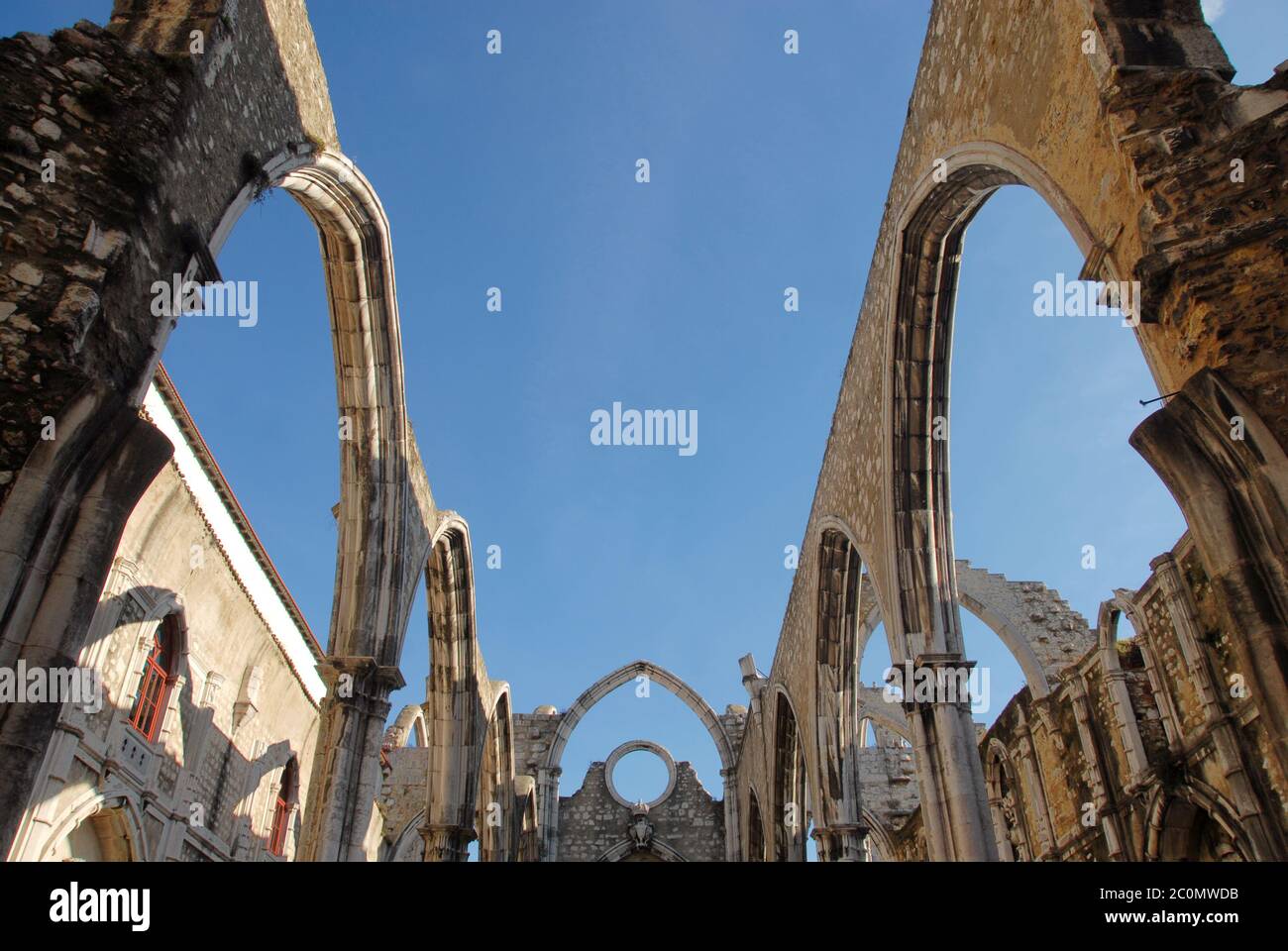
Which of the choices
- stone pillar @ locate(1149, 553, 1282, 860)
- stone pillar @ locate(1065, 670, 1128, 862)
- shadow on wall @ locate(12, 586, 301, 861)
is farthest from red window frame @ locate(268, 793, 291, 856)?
stone pillar @ locate(1149, 553, 1282, 860)

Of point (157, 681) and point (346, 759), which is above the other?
point (157, 681)

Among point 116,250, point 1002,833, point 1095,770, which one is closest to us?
point 116,250

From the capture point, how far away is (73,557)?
3879 mm

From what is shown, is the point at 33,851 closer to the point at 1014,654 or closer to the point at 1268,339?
the point at 1268,339

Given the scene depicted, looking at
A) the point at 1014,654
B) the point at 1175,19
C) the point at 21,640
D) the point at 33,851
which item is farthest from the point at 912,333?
the point at 1014,654

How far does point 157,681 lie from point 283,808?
521 centimetres

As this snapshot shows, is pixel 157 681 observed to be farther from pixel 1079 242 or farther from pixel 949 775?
pixel 1079 242

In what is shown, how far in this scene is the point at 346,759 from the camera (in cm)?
862

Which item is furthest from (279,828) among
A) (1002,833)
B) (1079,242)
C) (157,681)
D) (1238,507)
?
(1238,507)

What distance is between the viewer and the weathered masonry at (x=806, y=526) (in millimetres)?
3801

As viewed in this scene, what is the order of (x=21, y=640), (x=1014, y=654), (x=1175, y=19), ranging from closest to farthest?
(x=21, y=640), (x=1175, y=19), (x=1014, y=654)

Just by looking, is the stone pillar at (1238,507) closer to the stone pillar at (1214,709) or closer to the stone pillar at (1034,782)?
the stone pillar at (1214,709)
